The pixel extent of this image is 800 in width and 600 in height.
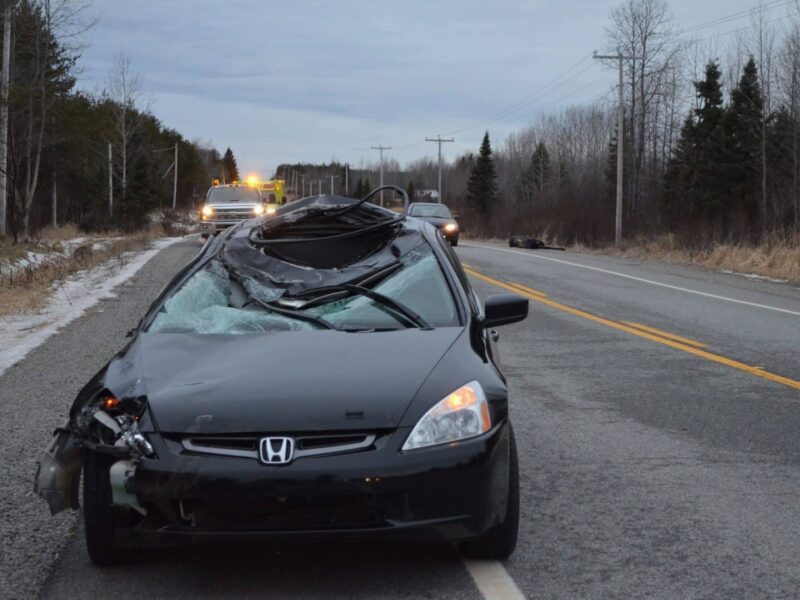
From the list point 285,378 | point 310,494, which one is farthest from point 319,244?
point 310,494

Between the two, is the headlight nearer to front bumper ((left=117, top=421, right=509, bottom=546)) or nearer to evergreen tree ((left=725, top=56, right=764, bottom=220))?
front bumper ((left=117, top=421, right=509, bottom=546))

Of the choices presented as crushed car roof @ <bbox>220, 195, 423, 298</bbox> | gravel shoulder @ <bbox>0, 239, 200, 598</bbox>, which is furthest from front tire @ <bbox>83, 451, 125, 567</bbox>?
crushed car roof @ <bbox>220, 195, 423, 298</bbox>

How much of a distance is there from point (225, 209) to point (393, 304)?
78.9 feet

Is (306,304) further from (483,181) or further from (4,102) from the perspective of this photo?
(483,181)

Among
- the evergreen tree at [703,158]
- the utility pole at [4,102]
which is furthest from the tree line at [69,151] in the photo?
the evergreen tree at [703,158]

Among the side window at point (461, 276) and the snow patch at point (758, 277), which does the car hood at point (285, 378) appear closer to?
the side window at point (461, 276)

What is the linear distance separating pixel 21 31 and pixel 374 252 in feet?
92.4

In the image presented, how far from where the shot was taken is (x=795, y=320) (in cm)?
1225

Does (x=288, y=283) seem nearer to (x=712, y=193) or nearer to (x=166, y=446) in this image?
(x=166, y=446)

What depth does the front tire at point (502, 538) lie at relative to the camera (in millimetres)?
3680

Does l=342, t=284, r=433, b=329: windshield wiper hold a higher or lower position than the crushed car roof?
lower

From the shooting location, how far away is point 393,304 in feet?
15.1

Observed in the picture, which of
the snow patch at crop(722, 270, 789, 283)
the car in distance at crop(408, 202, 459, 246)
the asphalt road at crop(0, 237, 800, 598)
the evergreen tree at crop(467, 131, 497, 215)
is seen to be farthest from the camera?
the evergreen tree at crop(467, 131, 497, 215)

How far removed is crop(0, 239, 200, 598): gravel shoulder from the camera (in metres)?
3.82
